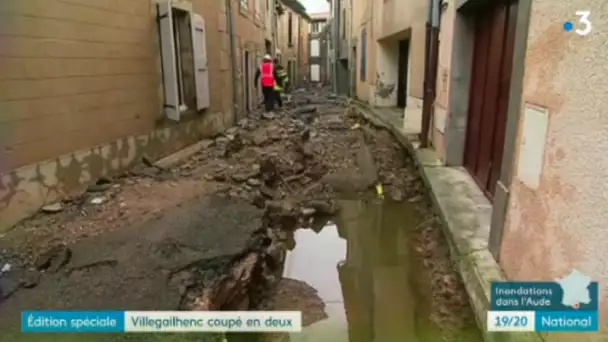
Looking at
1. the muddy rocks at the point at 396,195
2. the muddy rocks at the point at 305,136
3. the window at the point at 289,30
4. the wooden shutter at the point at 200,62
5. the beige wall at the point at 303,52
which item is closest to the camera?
the muddy rocks at the point at 396,195

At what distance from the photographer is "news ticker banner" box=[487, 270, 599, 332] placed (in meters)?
1.64

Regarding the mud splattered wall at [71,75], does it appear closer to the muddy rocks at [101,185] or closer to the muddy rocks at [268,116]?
the muddy rocks at [101,185]

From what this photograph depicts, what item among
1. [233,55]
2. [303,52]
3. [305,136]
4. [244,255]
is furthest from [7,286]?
[303,52]

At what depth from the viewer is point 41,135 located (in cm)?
374

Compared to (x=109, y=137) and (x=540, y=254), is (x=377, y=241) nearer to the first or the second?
(x=540, y=254)

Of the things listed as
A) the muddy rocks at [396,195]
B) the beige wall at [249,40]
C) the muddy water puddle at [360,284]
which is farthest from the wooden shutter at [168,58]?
the muddy rocks at [396,195]

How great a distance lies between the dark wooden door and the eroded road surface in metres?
0.75

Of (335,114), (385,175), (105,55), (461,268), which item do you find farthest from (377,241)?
(335,114)

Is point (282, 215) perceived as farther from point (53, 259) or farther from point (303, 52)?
point (303, 52)

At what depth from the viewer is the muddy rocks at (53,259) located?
9.13ft

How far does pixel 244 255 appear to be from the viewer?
10.3 ft

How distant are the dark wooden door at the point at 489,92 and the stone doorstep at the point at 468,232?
245mm

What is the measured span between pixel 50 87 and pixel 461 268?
3843 millimetres

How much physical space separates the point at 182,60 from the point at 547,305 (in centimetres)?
Answer: 615
